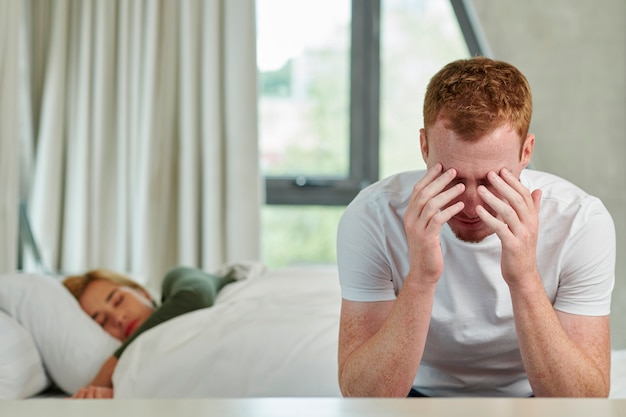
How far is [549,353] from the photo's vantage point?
138cm

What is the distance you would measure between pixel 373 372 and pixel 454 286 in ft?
0.73

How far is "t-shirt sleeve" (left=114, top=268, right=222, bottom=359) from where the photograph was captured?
2297 millimetres

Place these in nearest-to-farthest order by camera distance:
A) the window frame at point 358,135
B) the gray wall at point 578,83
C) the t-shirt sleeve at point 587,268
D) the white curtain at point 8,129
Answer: the t-shirt sleeve at point 587,268, the white curtain at point 8,129, the gray wall at point 578,83, the window frame at point 358,135

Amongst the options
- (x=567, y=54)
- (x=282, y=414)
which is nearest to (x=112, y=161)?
(x=567, y=54)

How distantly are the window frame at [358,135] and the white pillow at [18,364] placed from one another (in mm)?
1981

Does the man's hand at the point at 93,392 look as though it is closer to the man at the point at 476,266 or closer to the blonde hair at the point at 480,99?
the man at the point at 476,266

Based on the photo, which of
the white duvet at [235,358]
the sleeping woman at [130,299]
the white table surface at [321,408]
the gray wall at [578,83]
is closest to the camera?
the white table surface at [321,408]

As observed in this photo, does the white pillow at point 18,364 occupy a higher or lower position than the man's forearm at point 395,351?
lower

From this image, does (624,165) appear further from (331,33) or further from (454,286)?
(454,286)

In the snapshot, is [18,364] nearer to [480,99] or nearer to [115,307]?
[115,307]

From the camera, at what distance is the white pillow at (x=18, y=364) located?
2031mm

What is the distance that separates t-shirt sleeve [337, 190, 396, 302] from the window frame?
2.51 metres

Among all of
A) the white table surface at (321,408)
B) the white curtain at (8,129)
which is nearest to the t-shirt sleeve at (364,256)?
the white table surface at (321,408)

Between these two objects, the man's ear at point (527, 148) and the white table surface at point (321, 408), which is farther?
the man's ear at point (527, 148)
